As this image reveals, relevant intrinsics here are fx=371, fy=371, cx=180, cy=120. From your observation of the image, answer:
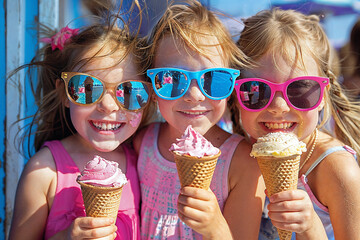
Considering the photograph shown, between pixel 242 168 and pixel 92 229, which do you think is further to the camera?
pixel 242 168

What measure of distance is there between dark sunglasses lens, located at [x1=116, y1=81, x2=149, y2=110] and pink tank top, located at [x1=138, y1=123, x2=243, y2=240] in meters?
0.43

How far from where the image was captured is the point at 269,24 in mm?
2730

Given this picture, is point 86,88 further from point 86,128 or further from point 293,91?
point 293,91

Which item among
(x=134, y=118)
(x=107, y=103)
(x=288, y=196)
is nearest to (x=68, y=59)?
(x=107, y=103)

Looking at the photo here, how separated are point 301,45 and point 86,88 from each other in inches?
59.5

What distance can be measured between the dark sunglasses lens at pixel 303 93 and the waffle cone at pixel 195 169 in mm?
739

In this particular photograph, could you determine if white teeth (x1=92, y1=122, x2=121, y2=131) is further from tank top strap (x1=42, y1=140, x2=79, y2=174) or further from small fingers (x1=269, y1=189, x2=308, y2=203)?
small fingers (x1=269, y1=189, x2=308, y2=203)

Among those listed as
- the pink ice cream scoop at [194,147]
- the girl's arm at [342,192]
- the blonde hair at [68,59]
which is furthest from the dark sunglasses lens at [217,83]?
the girl's arm at [342,192]

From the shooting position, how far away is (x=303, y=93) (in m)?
2.48

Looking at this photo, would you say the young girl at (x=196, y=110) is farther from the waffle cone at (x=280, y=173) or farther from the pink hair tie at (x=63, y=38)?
the pink hair tie at (x=63, y=38)

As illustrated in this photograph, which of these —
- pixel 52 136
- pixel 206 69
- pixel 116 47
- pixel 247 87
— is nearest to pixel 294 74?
pixel 247 87

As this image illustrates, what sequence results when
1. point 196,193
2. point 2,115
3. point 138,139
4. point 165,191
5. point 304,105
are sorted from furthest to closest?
point 2,115 < point 138,139 < point 165,191 < point 304,105 < point 196,193

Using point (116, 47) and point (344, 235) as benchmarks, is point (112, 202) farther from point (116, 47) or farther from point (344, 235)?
point (344, 235)

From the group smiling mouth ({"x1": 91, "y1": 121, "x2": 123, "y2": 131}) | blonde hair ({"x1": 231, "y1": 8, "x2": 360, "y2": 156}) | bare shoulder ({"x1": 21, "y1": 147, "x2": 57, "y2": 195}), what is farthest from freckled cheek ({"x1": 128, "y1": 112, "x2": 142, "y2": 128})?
blonde hair ({"x1": 231, "y1": 8, "x2": 360, "y2": 156})
